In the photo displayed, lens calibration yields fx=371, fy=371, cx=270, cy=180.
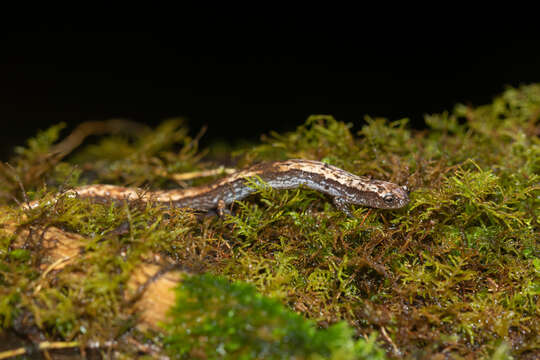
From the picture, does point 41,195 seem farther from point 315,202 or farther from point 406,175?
point 406,175

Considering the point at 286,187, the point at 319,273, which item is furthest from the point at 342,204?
the point at 319,273

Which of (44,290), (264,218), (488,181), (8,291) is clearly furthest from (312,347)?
(488,181)

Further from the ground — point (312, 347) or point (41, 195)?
point (41, 195)

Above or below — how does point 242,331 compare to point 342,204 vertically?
below

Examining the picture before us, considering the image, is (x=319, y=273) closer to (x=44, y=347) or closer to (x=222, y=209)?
(x=222, y=209)

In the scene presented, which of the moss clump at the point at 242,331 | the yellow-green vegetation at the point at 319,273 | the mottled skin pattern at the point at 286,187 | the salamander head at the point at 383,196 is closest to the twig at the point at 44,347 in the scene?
the yellow-green vegetation at the point at 319,273

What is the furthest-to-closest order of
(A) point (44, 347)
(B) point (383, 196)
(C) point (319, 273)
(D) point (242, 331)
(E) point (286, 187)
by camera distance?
1. (E) point (286, 187)
2. (B) point (383, 196)
3. (C) point (319, 273)
4. (A) point (44, 347)
5. (D) point (242, 331)

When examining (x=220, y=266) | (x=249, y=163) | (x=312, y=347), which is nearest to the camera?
(x=312, y=347)
